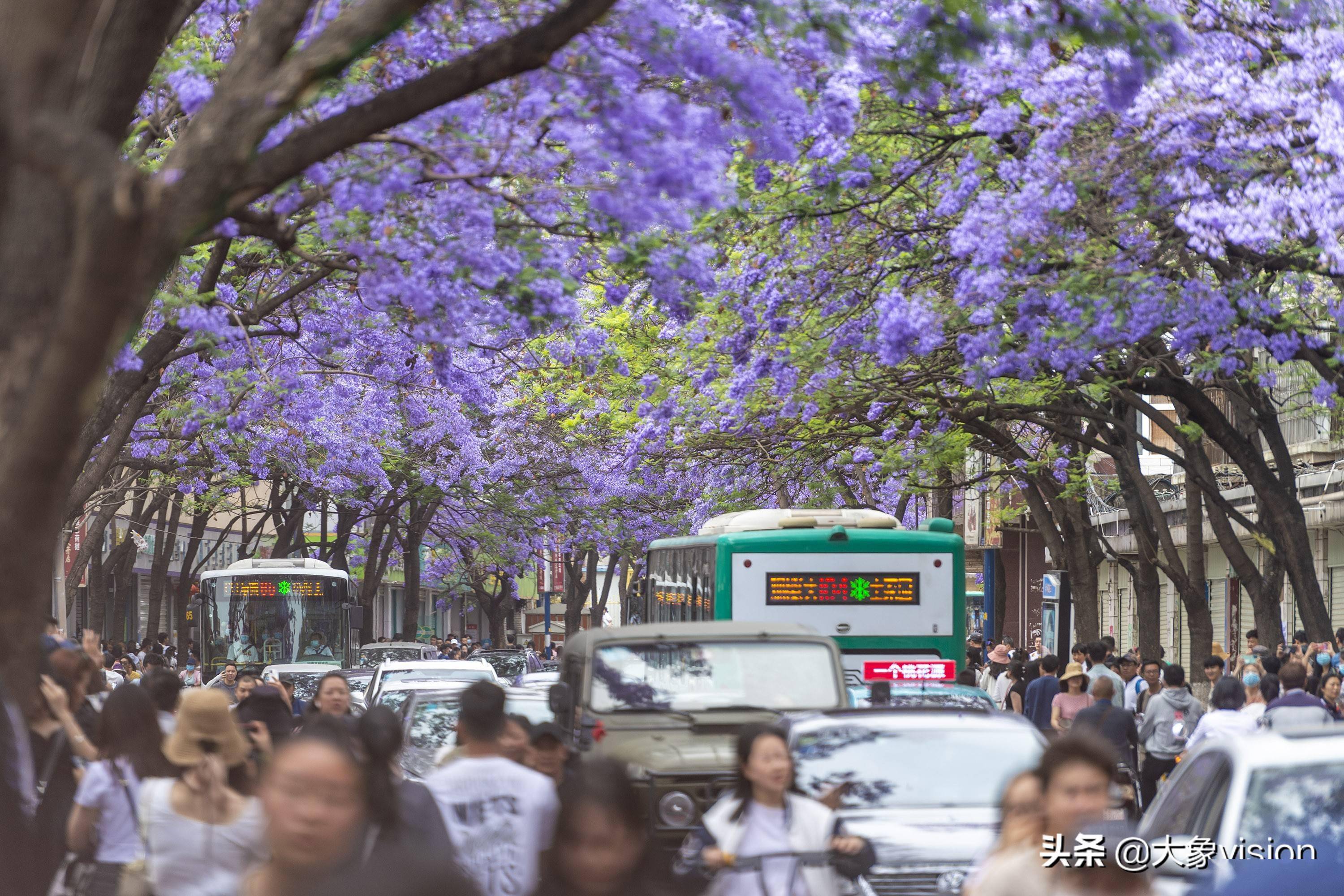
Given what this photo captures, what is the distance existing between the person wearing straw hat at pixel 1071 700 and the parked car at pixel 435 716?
162 inches

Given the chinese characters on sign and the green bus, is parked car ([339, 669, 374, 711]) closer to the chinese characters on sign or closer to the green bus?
the green bus

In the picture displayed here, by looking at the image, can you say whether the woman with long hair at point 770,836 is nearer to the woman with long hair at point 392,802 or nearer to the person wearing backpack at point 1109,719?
the woman with long hair at point 392,802

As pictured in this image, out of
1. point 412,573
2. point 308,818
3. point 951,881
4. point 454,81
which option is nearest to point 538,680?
point 951,881

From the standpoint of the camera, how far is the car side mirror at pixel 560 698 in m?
11.9

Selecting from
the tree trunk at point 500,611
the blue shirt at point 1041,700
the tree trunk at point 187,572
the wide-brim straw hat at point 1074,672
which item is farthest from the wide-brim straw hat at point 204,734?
the tree trunk at point 500,611

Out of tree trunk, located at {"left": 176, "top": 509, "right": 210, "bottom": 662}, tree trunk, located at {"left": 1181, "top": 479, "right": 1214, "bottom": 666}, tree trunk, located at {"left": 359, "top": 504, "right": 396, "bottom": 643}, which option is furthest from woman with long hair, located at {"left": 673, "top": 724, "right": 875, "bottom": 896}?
tree trunk, located at {"left": 359, "top": 504, "right": 396, "bottom": 643}

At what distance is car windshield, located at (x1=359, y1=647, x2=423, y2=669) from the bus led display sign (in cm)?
1672

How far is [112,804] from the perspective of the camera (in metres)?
7.07

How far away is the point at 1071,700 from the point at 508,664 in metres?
21.2

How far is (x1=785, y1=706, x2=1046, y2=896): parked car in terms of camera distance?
357 inches

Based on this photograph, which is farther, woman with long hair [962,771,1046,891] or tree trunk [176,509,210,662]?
tree trunk [176,509,210,662]

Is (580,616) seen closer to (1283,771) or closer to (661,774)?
(661,774)

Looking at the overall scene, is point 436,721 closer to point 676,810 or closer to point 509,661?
point 676,810

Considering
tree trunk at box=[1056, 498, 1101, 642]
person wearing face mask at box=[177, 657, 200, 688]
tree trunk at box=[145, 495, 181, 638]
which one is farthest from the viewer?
tree trunk at box=[145, 495, 181, 638]
